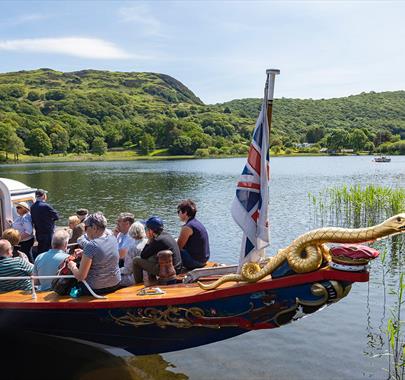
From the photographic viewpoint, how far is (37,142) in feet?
399

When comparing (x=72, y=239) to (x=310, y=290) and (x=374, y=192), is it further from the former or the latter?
(x=374, y=192)

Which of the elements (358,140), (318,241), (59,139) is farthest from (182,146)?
(318,241)

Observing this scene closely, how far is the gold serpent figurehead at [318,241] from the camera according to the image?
18.8 ft

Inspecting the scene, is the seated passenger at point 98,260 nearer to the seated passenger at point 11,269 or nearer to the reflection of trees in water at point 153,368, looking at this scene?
the seated passenger at point 11,269

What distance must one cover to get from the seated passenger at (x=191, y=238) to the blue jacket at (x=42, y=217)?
3.52m

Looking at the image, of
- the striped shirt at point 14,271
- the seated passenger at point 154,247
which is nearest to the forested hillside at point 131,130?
the striped shirt at point 14,271

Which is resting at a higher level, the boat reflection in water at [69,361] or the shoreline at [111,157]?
the shoreline at [111,157]

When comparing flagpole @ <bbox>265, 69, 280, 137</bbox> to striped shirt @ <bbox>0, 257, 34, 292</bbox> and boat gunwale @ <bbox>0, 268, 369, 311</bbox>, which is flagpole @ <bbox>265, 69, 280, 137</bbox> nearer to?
boat gunwale @ <bbox>0, 268, 369, 311</bbox>

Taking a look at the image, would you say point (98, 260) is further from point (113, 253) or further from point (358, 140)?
point (358, 140)

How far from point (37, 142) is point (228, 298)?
4857 inches

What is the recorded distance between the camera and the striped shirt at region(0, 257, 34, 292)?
25.6 feet

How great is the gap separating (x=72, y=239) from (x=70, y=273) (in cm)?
372

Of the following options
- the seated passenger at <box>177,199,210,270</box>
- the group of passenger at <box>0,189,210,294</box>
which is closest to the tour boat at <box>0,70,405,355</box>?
the group of passenger at <box>0,189,210,294</box>

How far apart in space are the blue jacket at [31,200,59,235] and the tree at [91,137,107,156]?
126059mm
